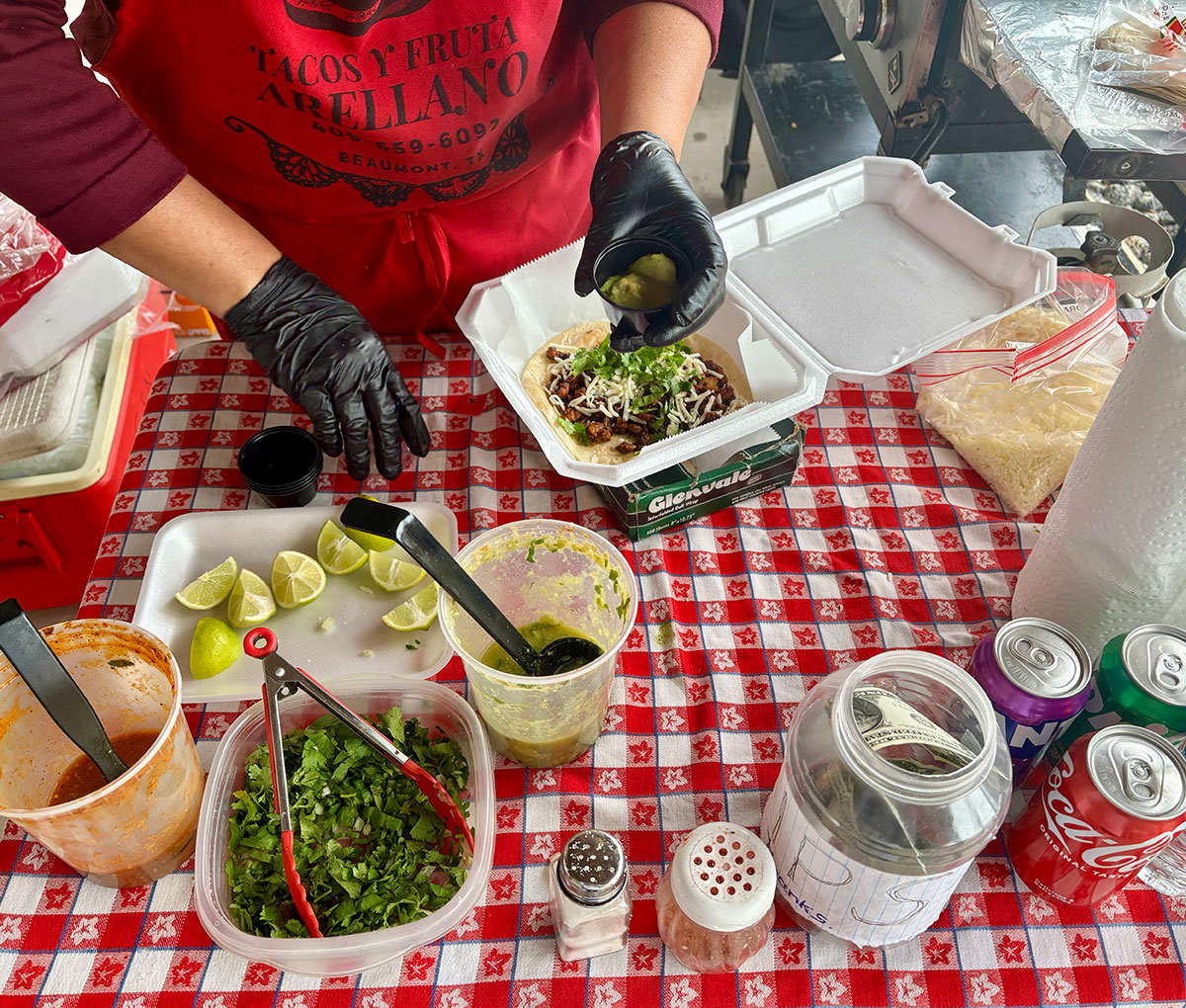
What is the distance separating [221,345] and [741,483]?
104 cm

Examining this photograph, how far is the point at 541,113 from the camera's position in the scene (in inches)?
62.2

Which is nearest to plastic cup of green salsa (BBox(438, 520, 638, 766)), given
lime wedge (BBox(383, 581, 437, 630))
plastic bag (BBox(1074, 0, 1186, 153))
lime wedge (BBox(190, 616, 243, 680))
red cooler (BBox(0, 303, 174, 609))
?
lime wedge (BBox(383, 581, 437, 630))

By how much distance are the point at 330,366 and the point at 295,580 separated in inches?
14.6

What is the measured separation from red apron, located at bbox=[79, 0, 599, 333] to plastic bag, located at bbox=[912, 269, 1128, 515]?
2.74 ft

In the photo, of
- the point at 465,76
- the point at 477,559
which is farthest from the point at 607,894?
the point at 465,76

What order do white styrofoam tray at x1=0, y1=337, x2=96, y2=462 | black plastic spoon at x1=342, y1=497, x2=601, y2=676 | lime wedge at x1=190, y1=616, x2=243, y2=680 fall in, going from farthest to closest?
white styrofoam tray at x1=0, y1=337, x2=96, y2=462 < lime wedge at x1=190, y1=616, x2=243, y2=680 < black plastic spoon at x1=342, y1=497, x2=601, y2=676

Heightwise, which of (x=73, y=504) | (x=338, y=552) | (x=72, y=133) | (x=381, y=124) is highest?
(x=72, y=133)

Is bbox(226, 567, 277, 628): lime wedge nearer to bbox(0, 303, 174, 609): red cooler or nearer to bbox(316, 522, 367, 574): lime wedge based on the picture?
bbox(316, 522, 367, 574): lime wedge

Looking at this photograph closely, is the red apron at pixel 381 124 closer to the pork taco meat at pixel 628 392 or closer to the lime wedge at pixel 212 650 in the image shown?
the pork taco meat at pixel 628 392

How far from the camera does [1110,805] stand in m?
0.81

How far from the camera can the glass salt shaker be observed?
34.3 inches

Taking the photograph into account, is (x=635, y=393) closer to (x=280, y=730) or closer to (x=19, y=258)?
(x=280, y=730)

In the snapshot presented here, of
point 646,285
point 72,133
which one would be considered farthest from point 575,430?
point 72,133

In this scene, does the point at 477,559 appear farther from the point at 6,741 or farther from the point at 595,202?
the point at 595,202
